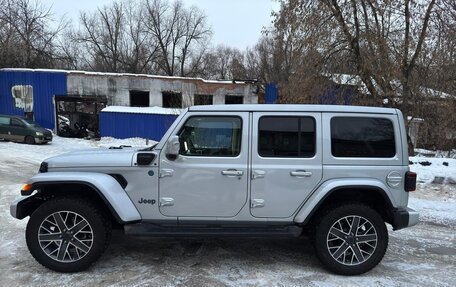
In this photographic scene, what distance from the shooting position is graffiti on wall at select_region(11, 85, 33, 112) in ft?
89.7

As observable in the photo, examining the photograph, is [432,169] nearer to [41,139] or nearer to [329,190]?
→ [329,190]

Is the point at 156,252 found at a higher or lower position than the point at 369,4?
lower

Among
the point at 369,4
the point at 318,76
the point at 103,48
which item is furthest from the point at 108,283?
the point at 103,48

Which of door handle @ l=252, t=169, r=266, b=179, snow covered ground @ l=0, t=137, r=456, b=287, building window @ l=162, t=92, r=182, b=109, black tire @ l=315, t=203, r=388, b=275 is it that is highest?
building window @ l=162, t=92, r=182, b=109

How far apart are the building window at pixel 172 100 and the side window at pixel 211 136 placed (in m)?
23.2

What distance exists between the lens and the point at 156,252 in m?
4.95

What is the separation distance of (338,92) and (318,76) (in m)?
1.12

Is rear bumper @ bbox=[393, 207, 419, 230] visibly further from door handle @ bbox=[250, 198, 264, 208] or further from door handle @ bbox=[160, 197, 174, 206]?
door handle @ bbox=[160, 197, 174, 206]

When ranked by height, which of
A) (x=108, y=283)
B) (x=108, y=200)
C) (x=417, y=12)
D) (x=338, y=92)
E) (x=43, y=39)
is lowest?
(x=108, y=283)

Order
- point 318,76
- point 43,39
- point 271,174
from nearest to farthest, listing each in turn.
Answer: point 271,174, point 318,76, point 43,39

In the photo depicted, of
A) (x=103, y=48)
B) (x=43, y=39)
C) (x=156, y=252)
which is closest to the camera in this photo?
(x=156, y=252)

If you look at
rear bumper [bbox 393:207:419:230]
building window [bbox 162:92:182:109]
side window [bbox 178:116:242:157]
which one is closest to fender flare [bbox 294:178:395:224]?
rear bumper [bbox 393:207:419:230]

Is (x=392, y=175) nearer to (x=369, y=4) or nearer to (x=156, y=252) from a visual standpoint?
(x=156, y=252)

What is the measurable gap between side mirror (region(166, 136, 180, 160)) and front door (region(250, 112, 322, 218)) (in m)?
0.88
